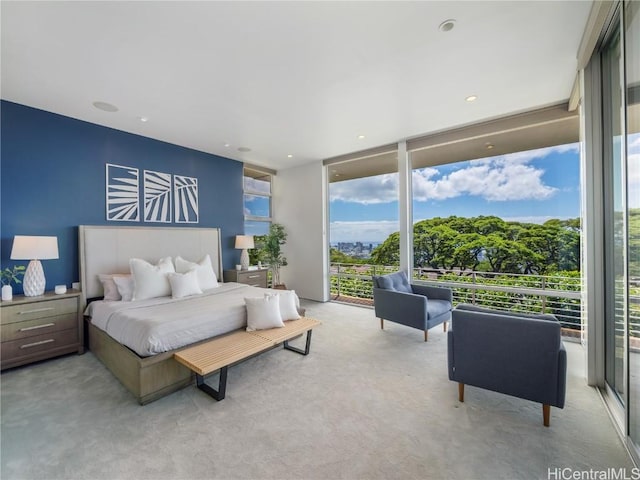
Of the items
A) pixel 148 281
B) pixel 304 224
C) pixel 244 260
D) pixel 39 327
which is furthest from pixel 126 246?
pixel 304 224

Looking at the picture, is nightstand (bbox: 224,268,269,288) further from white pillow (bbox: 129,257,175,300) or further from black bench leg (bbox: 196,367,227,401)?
black bench leg (bbox: 196,367,227,401)

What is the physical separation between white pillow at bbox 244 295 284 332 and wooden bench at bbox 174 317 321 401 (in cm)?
6

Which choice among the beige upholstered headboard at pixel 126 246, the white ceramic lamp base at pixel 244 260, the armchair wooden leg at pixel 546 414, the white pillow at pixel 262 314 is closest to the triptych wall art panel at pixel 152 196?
the beige upholstered headboard at pixel 126 246

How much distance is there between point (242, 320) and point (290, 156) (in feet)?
11.0

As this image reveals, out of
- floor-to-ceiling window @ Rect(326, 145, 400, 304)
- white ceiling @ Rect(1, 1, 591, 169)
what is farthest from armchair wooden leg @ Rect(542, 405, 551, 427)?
floor-to-ceiling window @ Rect(326, 145, 400, 304)

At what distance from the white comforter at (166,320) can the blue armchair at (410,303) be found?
72.0 inches

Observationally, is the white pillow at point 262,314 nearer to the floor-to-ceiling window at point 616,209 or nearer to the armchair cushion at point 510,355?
the armchair cushion at point 510,355

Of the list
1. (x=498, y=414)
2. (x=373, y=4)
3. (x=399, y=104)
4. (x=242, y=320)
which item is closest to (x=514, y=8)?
(x=373, y=4)

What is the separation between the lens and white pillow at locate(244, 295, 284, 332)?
283 cm

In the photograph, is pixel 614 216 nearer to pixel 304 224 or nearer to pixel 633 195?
pixel 633 195

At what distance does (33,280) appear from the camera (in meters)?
2.96

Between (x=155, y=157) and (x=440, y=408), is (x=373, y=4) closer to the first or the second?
(x=440, y=408)

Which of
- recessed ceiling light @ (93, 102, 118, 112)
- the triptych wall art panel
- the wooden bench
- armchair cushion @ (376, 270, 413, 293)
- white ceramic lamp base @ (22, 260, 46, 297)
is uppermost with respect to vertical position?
recessed ceiling light @ (93, 102, 118, 112)

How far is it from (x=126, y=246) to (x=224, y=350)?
2.52 m
